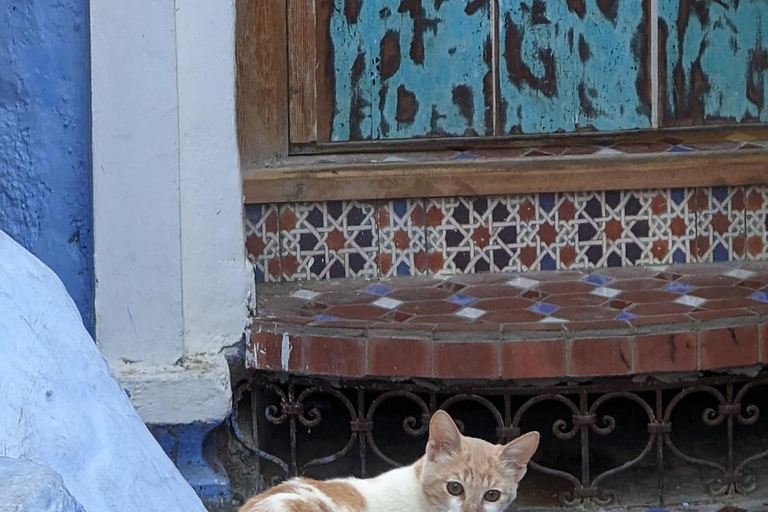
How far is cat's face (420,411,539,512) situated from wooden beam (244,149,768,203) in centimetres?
113

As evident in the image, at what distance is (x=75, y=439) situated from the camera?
79.0 inches

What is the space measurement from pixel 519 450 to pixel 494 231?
45.3 inches

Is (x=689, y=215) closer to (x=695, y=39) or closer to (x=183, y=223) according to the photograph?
(x=695, y=39)

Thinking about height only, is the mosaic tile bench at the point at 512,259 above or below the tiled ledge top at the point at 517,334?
above

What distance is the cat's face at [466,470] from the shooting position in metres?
3.51

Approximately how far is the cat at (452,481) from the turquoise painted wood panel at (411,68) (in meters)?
1.44

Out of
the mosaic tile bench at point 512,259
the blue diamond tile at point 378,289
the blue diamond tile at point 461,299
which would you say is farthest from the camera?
the blue diamond tile at point 378,289

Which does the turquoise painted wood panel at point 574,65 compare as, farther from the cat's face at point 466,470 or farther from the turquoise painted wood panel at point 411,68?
the cat's face at point 466,470

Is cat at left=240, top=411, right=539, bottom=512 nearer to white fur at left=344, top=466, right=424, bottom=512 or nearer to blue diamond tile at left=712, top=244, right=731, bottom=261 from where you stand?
white fur at left=344, top=466, right=424, bottom=512

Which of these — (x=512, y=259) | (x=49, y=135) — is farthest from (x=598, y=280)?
(x=49, y=135)

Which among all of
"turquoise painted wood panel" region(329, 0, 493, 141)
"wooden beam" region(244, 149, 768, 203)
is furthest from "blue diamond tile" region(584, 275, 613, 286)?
"turquoise painted wood panel" region(329, 0, 493, 141)

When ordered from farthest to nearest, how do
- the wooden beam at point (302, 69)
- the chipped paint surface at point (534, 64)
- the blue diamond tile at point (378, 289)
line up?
the chipped paint surface at point (534, 64)
the wooden beam at point (302, 69)
the blue diamond tile at point (378, 289)

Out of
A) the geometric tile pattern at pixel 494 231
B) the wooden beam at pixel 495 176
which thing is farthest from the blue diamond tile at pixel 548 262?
the wooden beam at pixel 495 176

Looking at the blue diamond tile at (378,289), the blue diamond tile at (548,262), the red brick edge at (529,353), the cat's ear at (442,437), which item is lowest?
the cat's ear at (442,437)
